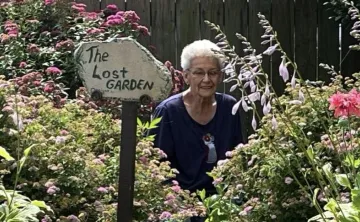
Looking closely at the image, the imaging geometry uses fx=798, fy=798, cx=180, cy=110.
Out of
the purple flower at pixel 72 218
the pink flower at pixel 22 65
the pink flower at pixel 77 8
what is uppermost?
the pink flower at pixel 77 8

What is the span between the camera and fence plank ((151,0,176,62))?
629cm

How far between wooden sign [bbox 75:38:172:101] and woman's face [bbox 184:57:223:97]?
1.41 m

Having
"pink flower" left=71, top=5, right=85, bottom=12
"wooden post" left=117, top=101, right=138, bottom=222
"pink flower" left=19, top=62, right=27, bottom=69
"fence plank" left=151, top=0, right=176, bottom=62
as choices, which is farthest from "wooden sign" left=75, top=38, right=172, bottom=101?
"fence plank" left=151, top=0, right=176, bottom=62

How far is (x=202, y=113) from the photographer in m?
4.38

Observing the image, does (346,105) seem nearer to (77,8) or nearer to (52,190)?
(52,190)

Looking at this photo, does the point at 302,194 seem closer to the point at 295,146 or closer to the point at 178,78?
the point at 295,146

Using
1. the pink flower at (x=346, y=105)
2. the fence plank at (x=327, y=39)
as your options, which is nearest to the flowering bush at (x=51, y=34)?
the fence plank at (x=327, y=39)

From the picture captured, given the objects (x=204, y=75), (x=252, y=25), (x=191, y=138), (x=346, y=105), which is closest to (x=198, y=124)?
(x=191, y=138)

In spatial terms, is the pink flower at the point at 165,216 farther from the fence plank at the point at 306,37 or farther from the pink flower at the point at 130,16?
the fence plank at the point at 306,37

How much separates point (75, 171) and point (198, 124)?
1.39 m

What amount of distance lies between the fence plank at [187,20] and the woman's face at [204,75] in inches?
78.0

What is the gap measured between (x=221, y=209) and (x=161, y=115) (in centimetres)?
120

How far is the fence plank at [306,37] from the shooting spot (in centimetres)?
632

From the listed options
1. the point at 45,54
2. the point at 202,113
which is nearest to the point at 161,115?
the point at 202,113
